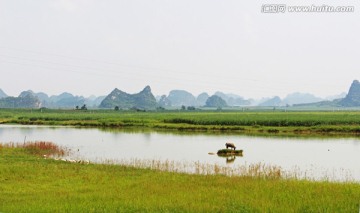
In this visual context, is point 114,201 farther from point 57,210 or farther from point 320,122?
point 320,122

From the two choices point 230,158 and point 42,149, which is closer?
point 230,158

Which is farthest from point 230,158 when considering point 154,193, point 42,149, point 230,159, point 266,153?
point 154,193

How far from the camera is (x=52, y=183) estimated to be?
58.2ft

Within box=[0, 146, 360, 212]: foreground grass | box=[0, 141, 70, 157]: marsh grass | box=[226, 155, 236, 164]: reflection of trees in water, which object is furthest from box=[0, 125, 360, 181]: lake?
box=[0, 146, 360, 212]: foreground grass

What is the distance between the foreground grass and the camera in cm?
1270

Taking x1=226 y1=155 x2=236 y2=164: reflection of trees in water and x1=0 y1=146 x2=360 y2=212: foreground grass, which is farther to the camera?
x1=226 y1=155 x2=236 y2=164: reflection of trees in water

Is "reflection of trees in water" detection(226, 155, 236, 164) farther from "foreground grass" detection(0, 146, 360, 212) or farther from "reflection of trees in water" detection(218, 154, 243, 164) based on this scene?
"foreground grass" detection(0, 146, 360, 212)

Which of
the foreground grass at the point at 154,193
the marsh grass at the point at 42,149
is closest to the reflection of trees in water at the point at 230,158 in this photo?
the foreground grass at the point at 154,193

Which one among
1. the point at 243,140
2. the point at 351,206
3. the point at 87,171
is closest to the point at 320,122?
the point at 243,140

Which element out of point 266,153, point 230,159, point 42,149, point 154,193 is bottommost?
point 230,159

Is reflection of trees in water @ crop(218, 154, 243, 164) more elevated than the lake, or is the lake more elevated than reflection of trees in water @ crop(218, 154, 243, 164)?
the lake

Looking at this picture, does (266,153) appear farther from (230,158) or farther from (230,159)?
(230,159)

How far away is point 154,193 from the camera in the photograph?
50.6 ft

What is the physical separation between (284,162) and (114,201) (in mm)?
17809
